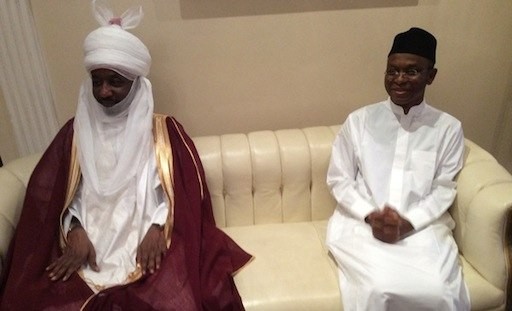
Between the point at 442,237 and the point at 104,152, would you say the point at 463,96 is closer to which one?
the point at 442,237

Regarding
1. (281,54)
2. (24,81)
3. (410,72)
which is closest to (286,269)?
(410,72)

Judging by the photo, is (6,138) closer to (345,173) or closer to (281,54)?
(281,54)

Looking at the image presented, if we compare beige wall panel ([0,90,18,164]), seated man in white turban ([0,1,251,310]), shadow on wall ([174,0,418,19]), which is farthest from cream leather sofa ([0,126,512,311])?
shadow on wall ([174,0,418,19])

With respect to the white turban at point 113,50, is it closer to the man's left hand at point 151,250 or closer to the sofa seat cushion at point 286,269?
the man's left hand at point 151,250

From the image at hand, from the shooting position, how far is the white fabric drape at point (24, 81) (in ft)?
6.22

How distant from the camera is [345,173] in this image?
1.84m

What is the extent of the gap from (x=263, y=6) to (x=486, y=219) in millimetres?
1331

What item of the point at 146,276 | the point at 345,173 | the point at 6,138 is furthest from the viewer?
the point at 6,138

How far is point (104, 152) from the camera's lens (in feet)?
5.55

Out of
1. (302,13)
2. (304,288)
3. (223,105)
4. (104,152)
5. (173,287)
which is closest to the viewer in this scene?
(173,287)

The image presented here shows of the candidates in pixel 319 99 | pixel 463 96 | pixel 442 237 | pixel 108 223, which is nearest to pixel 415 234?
pixel 442 237

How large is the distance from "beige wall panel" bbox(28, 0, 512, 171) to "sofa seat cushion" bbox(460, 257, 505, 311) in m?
1.04

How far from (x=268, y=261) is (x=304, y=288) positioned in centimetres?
21

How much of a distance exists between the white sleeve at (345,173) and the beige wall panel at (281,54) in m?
0.41
